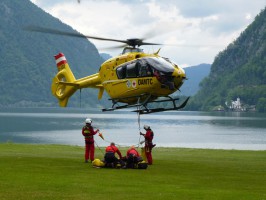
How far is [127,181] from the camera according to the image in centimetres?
2236

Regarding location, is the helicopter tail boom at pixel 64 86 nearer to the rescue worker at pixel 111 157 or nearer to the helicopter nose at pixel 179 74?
the helicopter nose at pixel 179 74

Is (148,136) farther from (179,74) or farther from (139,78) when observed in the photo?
(179,74)

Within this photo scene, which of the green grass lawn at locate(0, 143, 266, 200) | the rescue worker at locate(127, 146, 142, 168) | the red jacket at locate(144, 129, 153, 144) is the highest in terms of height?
the red jacket at locate(144, 129, 153, 144)

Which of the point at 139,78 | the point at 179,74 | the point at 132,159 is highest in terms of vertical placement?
the point at 179,74

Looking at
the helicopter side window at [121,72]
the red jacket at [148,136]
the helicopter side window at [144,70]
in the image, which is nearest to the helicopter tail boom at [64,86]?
the helicopter side window at [121,72]

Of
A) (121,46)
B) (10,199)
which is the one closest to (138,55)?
(121,46)

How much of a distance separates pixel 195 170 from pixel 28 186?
29.5 ft

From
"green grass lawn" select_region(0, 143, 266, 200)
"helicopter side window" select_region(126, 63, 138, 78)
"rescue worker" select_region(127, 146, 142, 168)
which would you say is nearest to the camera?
"green grass lawn" select_region(0, 143, 266, 200)

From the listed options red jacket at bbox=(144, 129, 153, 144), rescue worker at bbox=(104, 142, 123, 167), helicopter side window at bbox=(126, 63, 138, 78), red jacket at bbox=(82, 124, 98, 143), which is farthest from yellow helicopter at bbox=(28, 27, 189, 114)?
rescue worker at bbox=(104, 142, 123, 167)

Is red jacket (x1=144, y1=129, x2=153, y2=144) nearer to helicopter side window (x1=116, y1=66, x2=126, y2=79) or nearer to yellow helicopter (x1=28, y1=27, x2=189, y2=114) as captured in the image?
yellow helicopter (x1=28, y1=27, x2=189, y2=114)

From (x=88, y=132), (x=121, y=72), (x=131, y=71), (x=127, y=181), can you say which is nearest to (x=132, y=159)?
(x=88, y=132)

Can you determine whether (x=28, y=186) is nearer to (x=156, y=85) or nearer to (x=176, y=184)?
(x=176, y=184)

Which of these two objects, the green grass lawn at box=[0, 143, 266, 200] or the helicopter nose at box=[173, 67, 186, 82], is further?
the helicopter nose at box=[173, 67, 186, 82]

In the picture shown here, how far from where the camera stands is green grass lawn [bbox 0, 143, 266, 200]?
63.3 ft
